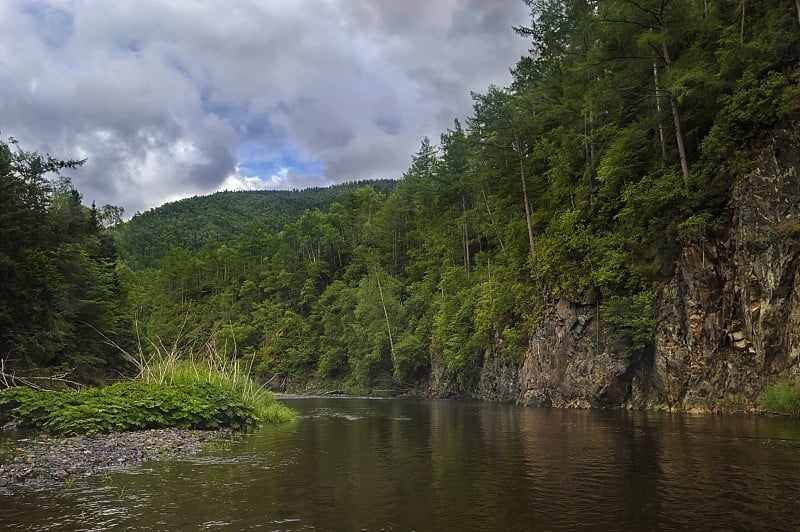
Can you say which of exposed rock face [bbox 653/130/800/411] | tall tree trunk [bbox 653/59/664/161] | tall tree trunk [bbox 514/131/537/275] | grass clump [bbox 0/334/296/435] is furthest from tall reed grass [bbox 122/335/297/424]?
tall tree trunk [bbox 653/59/664/161]

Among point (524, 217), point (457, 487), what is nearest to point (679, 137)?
point (524, 217)

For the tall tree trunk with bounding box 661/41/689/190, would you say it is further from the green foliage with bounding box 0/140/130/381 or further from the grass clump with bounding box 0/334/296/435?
the green foliage with bounding box 0/140/130/381

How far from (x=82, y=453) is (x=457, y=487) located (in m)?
9.42

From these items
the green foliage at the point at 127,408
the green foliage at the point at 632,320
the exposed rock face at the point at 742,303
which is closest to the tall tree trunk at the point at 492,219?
the green foliage at the point at 632,320

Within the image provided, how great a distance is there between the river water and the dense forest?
13.6 metres

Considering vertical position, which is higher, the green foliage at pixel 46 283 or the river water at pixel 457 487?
the green foliage at pixel 46 283

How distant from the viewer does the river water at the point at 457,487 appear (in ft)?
26.5

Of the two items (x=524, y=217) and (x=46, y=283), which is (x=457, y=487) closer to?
(x=46, y=283)

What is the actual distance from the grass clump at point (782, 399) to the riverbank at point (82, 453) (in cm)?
2048

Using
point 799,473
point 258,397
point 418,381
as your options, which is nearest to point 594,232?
point 258,397

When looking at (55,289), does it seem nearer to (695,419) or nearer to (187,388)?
(187,388)

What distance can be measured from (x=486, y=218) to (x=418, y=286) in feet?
53.6

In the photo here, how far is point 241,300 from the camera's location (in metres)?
104

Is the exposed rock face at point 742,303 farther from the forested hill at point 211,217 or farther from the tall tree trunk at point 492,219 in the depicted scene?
the forested hill at point 211,217
